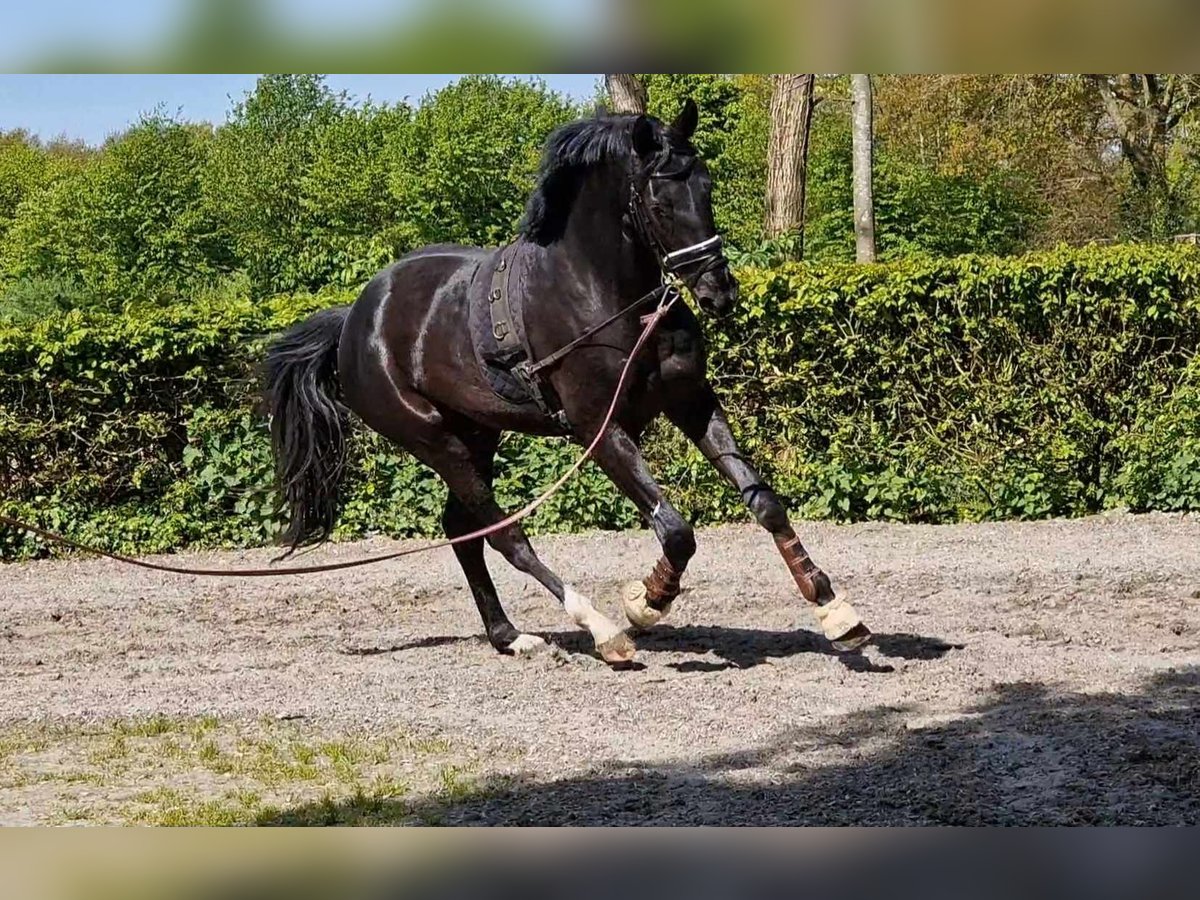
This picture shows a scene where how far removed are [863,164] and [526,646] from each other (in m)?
9.72

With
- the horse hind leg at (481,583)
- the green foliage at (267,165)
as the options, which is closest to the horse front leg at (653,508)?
the horse hind leg at (481,583)

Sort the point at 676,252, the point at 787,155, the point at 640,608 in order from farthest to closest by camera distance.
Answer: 1. the point at 787,155
2. the point at 640,608
3. the point at 676,252

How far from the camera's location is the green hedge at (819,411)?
1046 centimetres

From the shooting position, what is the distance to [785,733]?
5.31 metres

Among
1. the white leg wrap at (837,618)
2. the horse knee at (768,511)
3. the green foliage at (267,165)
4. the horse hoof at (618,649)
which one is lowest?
the horse hoof at (618,649)

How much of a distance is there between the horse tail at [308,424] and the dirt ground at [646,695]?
76cm

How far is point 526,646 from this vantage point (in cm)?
708

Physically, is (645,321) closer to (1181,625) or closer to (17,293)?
(1181,625)

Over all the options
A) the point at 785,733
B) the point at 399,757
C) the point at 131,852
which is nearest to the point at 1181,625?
the point at 785,733

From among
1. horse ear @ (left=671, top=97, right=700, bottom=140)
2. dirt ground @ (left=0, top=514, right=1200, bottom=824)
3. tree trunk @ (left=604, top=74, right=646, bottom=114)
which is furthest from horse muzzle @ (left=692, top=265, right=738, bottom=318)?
tree trunk @ (left=604, top=74, right=646, bottom=114)

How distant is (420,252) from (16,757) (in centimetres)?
322

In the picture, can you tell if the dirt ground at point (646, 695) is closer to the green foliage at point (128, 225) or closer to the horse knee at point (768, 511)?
the horse knee at point (768, 511)

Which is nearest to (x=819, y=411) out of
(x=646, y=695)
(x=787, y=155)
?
(x=787, y=155)

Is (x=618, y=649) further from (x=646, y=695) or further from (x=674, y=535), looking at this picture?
(x=674, y=535)
